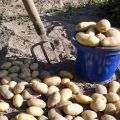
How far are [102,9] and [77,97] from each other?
151 cm

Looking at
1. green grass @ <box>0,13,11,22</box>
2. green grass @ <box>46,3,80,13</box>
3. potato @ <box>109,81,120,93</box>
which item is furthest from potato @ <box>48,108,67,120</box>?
green grass @ <box>46,3,80,13</box>

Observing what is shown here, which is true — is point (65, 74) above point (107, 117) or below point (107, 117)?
above

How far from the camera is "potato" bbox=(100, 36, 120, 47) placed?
2363 mm

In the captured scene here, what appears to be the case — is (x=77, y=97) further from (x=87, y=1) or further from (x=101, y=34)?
(x=87, y=1)

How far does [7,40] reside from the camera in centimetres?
299

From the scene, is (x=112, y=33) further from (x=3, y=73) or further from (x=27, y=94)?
(x=3, y=73)

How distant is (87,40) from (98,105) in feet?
1.35

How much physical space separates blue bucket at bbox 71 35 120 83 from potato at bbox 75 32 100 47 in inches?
1.1

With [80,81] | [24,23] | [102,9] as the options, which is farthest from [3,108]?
[102,9]

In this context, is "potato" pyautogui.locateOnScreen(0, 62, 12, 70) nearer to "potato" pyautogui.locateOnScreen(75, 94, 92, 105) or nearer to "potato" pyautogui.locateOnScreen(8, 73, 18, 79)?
"potato" pyautogui.locateOnScreen(8, 73, 18, 79)

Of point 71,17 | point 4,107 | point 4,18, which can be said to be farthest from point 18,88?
point 71,17

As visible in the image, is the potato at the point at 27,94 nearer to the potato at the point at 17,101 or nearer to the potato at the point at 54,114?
the potato at the point at 17,101

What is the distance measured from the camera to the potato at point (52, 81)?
2.47 metres

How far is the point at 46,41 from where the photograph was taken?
275cm
